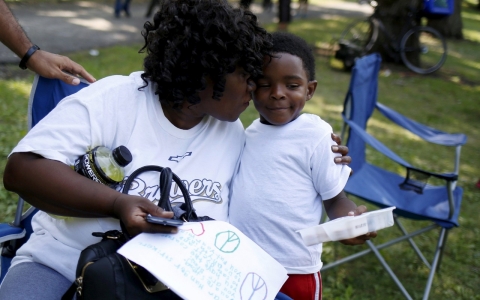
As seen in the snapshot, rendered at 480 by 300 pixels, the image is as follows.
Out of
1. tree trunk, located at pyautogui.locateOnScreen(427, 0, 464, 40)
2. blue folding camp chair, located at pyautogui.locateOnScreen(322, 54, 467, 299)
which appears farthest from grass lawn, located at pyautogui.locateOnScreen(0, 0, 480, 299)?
tree trunk, located at pyautogui.locateOnScreen(427, 0, 464, 40)

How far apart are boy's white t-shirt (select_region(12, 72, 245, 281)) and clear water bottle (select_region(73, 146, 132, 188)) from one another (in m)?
→ 0.05

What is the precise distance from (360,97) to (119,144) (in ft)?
7.62

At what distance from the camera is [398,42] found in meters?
9.95

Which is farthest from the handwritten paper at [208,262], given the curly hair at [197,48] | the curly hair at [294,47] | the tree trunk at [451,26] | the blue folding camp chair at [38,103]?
the tree trunk at [451,26]

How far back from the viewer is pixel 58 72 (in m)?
2.02

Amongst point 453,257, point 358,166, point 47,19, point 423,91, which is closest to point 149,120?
point 358,166

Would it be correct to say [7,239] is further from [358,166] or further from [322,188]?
[358,166]

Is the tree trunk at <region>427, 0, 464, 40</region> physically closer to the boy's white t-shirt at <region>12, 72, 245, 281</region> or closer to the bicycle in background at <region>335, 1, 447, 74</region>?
the bicycle in background at <region>335, 1, 447, 74</region>

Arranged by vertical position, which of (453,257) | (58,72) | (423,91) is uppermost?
(58,72)

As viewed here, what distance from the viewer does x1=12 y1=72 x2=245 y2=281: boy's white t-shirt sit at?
1589 millimetres

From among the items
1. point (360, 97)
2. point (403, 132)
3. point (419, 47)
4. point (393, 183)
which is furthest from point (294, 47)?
point (419, 47)

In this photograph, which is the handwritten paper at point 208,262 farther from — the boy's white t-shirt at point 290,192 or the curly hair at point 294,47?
the curly hair at point 294,47

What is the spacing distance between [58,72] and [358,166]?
2343 mm

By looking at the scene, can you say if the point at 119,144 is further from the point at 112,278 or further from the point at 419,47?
the point at 419,47
